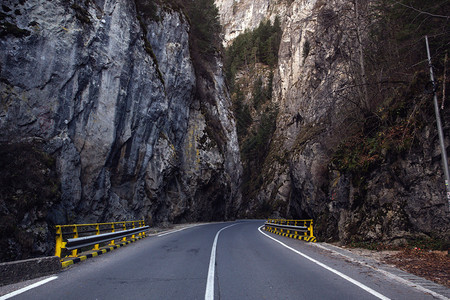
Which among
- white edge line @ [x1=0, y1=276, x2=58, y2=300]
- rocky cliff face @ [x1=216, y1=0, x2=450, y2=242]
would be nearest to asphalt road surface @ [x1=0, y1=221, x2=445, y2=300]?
white edge line @ [x1=0, y1=276, x2=58, y2=300]

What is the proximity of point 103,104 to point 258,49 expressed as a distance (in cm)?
6461

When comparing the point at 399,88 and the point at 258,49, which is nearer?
the point at 399,88

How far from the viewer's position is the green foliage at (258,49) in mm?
74188

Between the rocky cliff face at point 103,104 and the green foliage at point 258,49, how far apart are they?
44.4 m

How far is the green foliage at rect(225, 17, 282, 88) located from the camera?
74.2 meters

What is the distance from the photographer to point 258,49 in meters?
77.3

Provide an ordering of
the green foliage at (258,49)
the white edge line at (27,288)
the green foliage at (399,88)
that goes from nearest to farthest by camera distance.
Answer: the white edge line at (27,288)
the green foliage at (399,88)
the green foliage at (258,49)

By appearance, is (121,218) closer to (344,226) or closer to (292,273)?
(344,226)

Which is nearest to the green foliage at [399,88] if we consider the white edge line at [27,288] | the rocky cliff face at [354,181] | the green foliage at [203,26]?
the rocky cliff face at [354,181]

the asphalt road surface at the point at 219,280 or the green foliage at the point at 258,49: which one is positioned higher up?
the green foliage at the point at 258,49

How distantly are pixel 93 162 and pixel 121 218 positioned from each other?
4.86 metres

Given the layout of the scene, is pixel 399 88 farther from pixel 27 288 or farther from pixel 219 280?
pixel 27 288

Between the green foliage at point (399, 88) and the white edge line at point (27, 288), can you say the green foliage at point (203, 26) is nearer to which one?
the green foliage at point (399, 88)

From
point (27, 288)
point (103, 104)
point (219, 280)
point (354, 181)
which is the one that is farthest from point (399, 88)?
point (103, 104)
